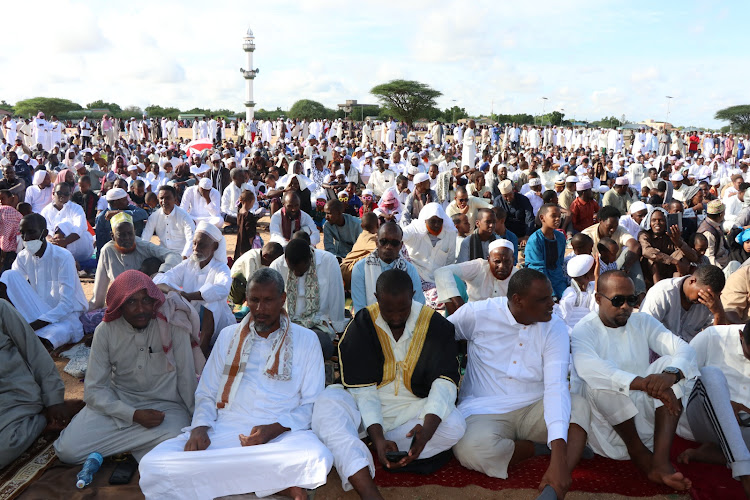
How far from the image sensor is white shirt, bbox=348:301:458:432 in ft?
10.5

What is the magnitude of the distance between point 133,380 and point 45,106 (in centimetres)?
6621

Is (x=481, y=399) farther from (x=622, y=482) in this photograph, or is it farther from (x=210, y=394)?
(x=210, y=394)

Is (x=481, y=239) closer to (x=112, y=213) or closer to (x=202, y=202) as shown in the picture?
(x=112, y=213)

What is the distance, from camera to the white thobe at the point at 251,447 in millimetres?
2871

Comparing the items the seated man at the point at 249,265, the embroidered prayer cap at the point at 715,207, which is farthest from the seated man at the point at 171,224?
the embroidered prayer cap at the point at 715,207

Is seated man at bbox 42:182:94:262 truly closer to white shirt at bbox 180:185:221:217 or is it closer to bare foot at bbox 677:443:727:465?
white shirt at bbox 180:185:221:217

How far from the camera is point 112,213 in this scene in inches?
289

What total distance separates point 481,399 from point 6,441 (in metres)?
2.80

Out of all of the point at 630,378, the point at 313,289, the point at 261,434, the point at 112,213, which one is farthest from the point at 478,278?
the point at 112,213

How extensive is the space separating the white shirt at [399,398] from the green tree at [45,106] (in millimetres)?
63770

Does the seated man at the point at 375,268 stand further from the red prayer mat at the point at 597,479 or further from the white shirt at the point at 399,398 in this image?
the red prayer mat at the point at 597,479

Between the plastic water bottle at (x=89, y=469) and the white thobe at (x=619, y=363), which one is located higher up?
the white thobe at (x=619, y=363)

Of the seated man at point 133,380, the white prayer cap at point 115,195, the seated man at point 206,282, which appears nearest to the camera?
the seated man at point 133,380

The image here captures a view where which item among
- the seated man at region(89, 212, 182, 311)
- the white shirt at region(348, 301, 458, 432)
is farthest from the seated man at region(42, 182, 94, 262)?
the white shirt at region(348, 301, 458, 432)
